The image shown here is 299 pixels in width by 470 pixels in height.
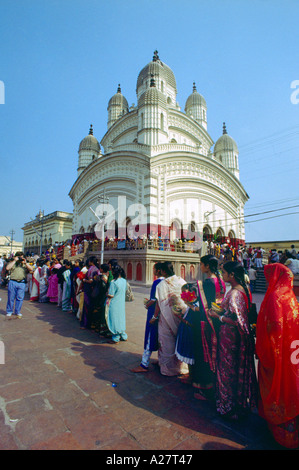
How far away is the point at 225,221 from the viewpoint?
891 inches

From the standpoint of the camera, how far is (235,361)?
2.49 meters

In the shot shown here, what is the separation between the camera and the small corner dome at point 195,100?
2588 cm

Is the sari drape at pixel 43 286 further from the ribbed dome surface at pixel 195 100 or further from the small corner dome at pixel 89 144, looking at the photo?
the ribbed dome surface at pixel 195 100

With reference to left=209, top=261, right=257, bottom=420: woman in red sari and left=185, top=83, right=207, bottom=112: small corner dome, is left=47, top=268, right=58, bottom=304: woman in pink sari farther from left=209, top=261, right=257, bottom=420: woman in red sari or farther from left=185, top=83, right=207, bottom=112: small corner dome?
left=185, top=83, right=207, bottom=112: small corner dome

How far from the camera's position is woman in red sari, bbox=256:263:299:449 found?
2.07 metres

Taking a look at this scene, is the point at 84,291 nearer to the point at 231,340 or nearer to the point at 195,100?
the point at 231,340

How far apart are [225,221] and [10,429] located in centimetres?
2210

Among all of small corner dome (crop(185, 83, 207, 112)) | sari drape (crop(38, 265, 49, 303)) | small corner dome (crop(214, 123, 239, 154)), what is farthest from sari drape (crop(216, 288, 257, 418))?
small corner dome (crop(185, 83, 207, 112))

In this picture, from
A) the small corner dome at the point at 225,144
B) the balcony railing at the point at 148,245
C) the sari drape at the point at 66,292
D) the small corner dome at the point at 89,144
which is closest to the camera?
the sari drape at the point at 66,292

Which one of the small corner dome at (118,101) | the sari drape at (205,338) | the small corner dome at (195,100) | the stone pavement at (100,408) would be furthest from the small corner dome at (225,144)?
the sari drape at (205,338)

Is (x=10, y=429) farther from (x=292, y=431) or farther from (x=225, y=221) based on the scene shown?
(x=225, y=221)

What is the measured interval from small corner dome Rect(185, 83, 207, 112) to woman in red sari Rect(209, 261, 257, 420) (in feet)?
89.8

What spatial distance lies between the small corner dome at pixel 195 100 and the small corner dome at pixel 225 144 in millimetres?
3925
